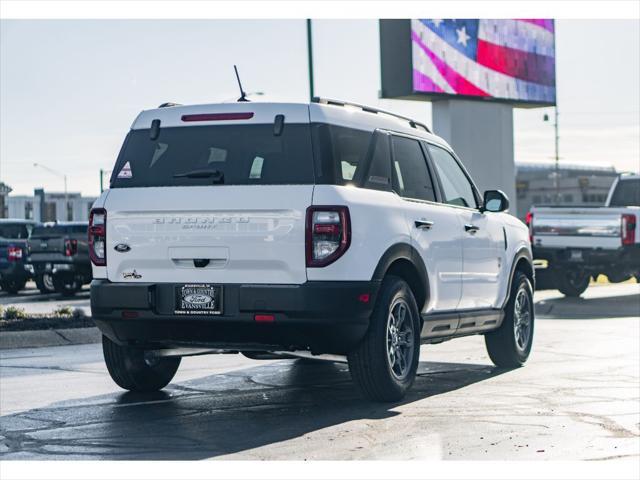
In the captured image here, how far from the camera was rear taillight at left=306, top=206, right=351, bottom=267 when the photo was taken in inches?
321

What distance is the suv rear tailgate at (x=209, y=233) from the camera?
8.20 meters

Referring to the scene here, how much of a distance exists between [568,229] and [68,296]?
1218 cm

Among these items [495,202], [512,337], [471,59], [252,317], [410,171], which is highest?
[471,59]

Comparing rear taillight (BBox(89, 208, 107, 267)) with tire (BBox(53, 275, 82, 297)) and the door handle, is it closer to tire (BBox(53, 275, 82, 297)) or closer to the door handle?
the door handle

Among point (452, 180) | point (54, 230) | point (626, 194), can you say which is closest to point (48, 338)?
point (452, 180)

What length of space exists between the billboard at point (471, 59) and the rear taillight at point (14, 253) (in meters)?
12.9

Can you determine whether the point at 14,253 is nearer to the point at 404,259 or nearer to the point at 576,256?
the point at 576,256

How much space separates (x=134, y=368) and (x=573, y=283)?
612 inches

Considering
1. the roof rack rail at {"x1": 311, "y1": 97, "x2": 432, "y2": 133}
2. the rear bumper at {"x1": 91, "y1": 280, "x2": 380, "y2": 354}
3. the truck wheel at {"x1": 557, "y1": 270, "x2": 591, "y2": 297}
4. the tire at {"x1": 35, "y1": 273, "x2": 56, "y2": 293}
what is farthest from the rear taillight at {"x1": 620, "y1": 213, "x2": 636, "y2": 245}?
the rear bumper at {"x1": 91, "y1": 280, "x2": 380, "y2": 354}

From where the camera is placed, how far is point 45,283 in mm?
29188

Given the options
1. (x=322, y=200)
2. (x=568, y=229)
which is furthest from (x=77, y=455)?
(x=568, y=229)

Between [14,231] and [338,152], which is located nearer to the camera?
[338,152]

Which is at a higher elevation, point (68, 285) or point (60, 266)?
point (60, 266)

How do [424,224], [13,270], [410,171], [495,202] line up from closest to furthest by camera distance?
[424,224] < [410,171] < [495,202] < [13,270]
